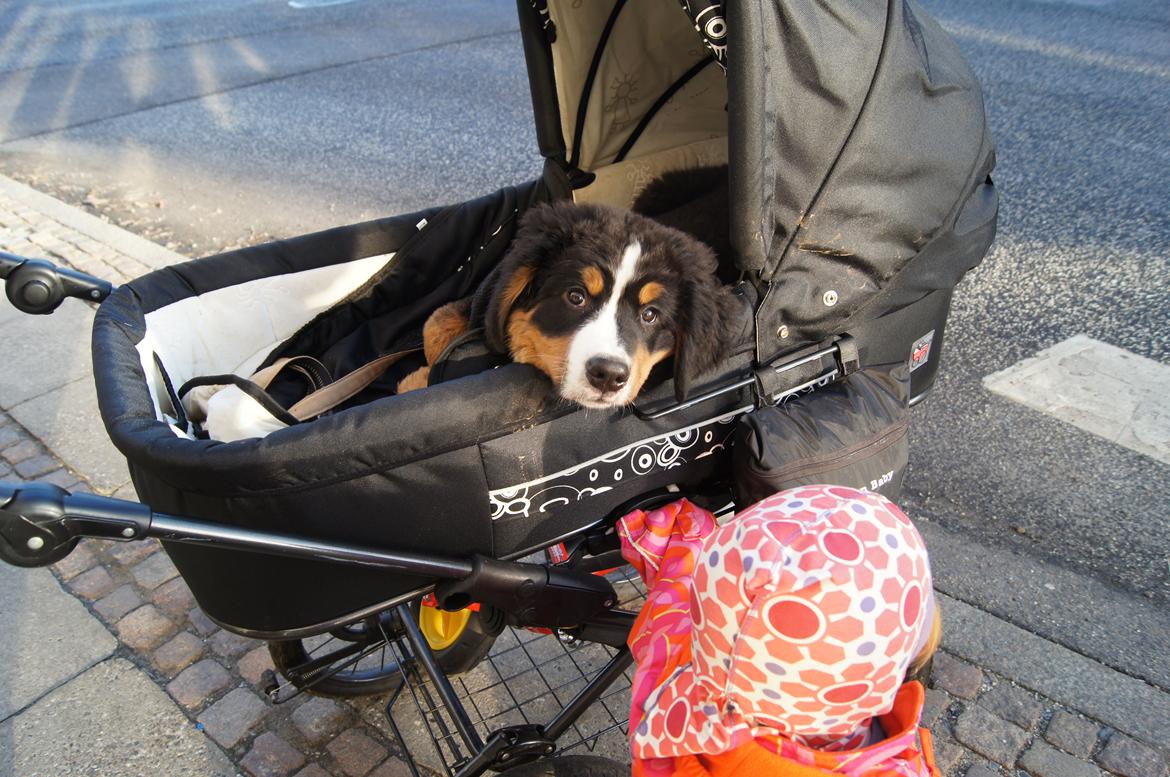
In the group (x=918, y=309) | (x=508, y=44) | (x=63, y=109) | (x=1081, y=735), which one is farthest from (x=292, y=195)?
(x=1081, y=735)

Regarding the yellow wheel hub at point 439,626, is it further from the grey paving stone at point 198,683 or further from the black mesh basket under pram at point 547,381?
the grey paving stone at point 198,683

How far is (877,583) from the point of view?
4.81ft

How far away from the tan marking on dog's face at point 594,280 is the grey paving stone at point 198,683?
67.9 inches

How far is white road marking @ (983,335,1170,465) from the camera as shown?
153 inches

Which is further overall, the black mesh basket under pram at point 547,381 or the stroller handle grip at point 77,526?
the black mesh basket under pram at point 547,381

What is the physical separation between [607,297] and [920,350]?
0.97 meters

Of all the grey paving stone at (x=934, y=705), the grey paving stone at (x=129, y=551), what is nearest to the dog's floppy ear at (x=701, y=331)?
the grey paving stone at (x=934, y=705)

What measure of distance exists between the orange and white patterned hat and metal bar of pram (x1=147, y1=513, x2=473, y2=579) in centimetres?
56

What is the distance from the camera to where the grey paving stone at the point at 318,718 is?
9.13 feet

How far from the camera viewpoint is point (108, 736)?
2771 millimetres

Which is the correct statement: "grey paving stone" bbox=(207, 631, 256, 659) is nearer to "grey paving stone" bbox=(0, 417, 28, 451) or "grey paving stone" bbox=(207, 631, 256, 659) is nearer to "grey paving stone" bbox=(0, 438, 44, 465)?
"grey paving stone" bbox=(0, 438, 44, 465)

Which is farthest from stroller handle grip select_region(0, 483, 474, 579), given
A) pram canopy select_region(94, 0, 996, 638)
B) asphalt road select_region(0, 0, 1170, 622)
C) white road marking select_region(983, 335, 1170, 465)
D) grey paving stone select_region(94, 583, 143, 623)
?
white road marking select_region(983, 335, 1170, 465)

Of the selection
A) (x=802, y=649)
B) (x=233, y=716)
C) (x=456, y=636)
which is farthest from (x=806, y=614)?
(x=233, y=716)

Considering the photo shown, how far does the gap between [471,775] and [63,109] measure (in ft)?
29.2
